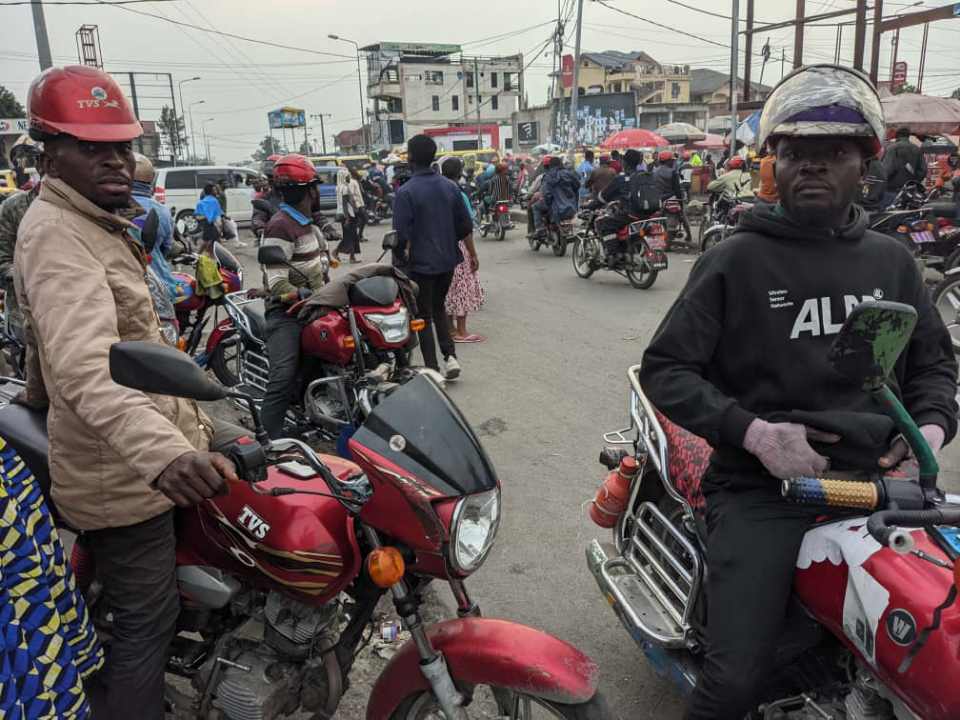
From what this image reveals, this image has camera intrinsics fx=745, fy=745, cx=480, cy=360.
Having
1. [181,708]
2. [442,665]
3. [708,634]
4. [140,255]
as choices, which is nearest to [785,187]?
[708,634]

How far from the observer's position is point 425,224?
19.9ft

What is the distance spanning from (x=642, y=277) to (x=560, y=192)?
390 cm

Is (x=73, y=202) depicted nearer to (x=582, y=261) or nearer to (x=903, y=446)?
(x=903, y=446)

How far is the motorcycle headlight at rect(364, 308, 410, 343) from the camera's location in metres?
4.55

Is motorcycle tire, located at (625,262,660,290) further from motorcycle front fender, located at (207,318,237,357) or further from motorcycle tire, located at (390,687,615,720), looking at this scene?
motorcycle tire, located at (390,687,615,720)

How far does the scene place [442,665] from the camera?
182 centimetres

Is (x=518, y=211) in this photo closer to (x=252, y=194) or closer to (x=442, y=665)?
(x=252, y=194)

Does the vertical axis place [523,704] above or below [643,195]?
below

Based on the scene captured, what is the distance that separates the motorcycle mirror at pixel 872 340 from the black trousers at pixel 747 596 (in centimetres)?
64

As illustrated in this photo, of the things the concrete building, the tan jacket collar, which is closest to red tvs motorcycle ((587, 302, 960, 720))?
the tan jacket collar

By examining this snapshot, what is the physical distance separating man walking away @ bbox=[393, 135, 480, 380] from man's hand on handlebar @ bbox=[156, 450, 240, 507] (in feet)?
14.7

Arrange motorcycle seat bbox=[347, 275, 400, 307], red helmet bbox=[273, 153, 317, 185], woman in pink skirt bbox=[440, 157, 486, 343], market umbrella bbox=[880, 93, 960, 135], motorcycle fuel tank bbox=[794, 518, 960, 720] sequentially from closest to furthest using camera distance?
motorcycle fuel tank bbox=[794, 518, 960, 720]
motorcycle seat bbox=[347, 275, 400, 307]
red helmet bbox=[273, 153, 317, 185]
woman in pink skirt bbox=[440, 157, 486, 343]
market umbrella bbox=[880, 93, 960, 135]

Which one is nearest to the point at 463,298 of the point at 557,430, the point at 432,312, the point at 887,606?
the point at 432,312

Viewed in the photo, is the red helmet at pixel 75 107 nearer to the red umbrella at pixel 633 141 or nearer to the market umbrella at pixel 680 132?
the red umbrella at pixel 633 141
